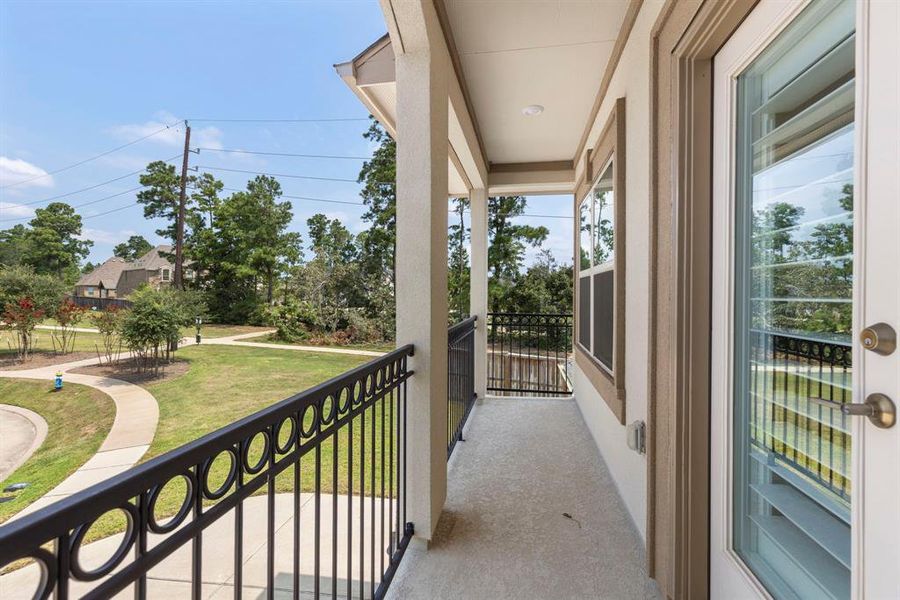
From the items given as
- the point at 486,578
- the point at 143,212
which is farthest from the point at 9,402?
the point at 486,578

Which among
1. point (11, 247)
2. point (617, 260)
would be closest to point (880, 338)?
point (617, 260)

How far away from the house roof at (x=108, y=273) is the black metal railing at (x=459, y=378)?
566 inches

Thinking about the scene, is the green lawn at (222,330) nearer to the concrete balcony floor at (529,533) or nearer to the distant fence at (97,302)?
the distant fence at (97,302)

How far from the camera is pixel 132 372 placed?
27.9ft

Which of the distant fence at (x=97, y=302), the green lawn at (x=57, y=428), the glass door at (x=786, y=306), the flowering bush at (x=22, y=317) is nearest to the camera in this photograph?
the glass door at (x=786, y=306)

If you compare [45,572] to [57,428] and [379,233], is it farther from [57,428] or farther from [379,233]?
[379,233]

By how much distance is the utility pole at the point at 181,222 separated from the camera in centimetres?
1320

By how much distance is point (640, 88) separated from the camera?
1.75m

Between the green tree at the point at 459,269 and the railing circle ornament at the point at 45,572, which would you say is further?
the green tree at the point at 459,269

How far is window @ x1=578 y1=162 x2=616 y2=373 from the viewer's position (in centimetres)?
244

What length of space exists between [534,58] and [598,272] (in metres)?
1.46

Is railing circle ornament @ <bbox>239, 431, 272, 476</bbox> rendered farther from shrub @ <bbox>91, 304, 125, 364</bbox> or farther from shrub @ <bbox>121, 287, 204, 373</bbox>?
shrub @ <bbox>91, 304, 125, 364</bbox>

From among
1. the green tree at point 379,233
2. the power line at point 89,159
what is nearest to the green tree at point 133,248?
the power line at point 89,159

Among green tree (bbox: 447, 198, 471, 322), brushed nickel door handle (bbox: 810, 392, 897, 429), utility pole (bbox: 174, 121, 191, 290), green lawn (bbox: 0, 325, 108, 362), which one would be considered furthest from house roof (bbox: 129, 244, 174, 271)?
brushed nickel door handle (bbox: 810, 392, 897, 429)
